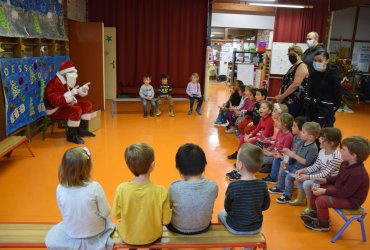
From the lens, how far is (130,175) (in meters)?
3.70

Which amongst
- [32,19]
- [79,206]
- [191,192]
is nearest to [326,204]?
[191,192]

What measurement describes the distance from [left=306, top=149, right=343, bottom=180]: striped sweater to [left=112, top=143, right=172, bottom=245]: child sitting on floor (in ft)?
4.88

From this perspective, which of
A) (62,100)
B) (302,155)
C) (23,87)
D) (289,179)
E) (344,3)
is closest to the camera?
(302,155)

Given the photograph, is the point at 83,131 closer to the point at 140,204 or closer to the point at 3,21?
the point at 3,21

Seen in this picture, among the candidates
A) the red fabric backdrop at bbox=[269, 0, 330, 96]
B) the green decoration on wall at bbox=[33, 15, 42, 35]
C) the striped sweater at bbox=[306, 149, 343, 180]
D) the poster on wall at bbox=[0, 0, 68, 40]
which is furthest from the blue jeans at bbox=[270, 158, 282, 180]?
the red fabric backdrop at bbox=[269, 0, 330, 96]

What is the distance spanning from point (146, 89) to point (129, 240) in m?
5.43

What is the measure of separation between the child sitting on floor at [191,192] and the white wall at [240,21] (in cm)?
1046

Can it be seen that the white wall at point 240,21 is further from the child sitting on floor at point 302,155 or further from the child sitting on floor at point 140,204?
the child sitting on floor at point 140,204

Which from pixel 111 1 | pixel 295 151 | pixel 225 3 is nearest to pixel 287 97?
pixel 295 151

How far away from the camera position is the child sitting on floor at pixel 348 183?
2.37 m

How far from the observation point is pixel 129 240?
1.85m

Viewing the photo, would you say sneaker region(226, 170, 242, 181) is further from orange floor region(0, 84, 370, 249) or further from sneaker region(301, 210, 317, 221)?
sneaker region(301, 210, 317, 221)

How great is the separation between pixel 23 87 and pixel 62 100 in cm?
54

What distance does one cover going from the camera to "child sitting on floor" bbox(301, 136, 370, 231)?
2.37 m
